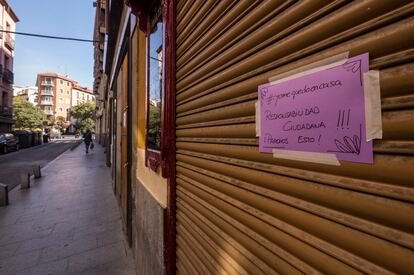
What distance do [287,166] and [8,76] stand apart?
45.5m

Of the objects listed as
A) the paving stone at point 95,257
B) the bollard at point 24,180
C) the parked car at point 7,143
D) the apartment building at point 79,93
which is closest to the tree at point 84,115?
the apartment building at point 79,93

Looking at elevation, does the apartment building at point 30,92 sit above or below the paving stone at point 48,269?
above

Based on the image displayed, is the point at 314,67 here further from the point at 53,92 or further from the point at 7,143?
the point at 53,92

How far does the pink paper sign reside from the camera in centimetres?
83

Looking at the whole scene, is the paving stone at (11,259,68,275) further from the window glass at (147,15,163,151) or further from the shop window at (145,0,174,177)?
the window glass at (147,15,163,151)

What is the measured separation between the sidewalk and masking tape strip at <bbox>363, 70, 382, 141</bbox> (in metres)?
4.19

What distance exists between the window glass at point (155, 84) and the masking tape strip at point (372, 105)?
2342 millimetres

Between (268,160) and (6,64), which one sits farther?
(6,64)

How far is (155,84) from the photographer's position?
3.19 m

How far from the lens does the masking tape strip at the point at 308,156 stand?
91cm

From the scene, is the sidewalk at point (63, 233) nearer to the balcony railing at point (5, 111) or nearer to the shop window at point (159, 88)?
the shop window at point (159, 88)

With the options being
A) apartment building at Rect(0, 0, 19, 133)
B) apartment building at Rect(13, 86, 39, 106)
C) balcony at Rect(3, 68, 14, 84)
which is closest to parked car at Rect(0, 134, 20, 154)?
apartment building at Rect(0, 0, 19, 133)

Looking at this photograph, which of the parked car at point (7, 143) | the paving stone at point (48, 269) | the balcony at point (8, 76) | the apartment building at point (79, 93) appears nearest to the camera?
the paving stone at point (48, 269)

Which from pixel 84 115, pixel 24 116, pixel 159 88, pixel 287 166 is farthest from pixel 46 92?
pixel 287 166
